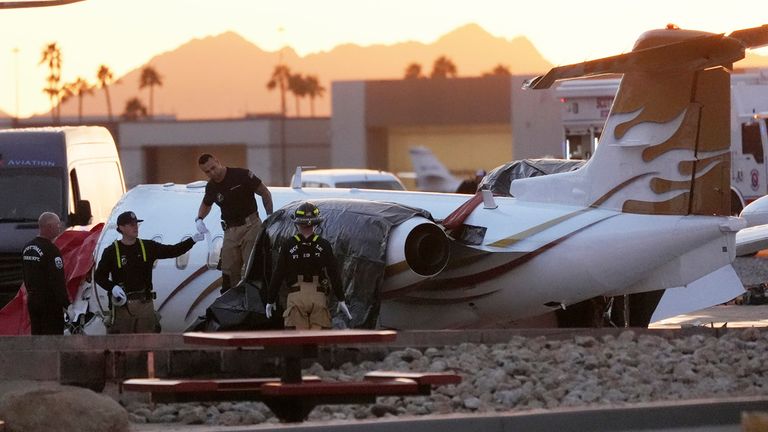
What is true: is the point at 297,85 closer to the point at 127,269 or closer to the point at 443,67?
the point at 443,67

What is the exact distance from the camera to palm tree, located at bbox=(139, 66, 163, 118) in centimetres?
14962

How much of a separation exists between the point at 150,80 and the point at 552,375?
139 meters

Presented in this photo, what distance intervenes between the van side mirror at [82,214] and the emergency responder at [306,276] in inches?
302

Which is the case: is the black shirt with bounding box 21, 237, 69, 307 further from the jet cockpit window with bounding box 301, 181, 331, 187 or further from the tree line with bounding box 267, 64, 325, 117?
the tree line with bounding box 267, 64, 325, 117

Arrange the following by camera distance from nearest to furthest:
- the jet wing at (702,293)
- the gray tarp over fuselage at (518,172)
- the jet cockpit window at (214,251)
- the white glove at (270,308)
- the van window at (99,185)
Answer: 1. the white glove at (270,308)
2. the jet wing at (702,293)
3. the jet cockpit window at (214,251)
4. the gray tarp over fuselage at (518,172)
5. the van window at (99,185)

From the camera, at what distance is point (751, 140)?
1529 inches

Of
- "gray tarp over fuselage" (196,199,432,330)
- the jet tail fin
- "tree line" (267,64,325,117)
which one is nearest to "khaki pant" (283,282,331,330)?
"gray tarp over fuselage" (196,199,432,330)

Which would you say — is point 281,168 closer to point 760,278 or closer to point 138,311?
point 760,278

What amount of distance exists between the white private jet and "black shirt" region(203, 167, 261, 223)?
3.78ft

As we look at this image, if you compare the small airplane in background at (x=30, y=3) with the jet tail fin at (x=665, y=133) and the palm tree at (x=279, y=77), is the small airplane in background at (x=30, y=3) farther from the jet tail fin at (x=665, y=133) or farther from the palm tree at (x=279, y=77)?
the palm tree at (x=279, y=77)

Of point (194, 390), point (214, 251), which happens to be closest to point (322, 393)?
point (194, 390)

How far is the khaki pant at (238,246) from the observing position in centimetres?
1867

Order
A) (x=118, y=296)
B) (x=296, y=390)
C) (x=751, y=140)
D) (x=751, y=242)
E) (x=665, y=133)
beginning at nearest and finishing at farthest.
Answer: (x=296, y=390), (x=118, y=296), (x=665, y=133), (x=751, y=242), (x=751, y=140)

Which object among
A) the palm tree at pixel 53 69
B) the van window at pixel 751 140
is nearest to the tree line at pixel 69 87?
the palm tree at pixel 53 69
